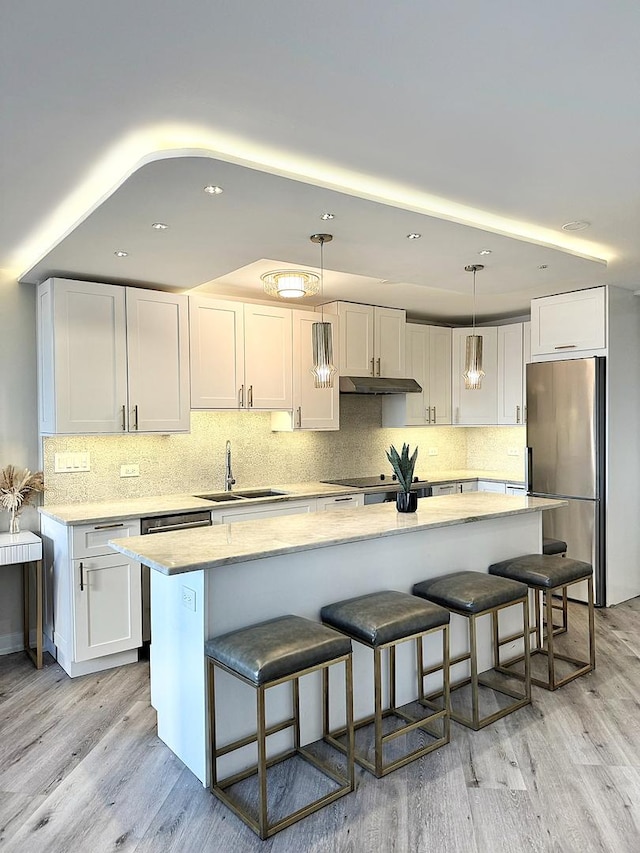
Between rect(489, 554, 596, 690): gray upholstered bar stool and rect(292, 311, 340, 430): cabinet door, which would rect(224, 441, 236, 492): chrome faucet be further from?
rect(489, 554, 596, 690): gray upholstered bar stool

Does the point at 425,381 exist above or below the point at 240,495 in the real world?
above

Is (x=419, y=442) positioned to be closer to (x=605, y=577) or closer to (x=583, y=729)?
(x=605, y=577)

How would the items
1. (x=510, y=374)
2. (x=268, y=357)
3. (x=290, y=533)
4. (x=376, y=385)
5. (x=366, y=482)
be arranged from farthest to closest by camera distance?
(x=510, y=374), (x=366, y=482), (x=376, y=385), (x=268, y=357), (x=290, y=533)

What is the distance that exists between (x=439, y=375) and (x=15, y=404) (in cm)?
389

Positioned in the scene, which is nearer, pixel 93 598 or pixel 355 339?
pixel 93 598

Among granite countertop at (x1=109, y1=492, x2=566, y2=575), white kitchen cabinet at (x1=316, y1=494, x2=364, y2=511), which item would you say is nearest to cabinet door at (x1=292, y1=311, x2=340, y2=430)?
white kitchen cabinet at (x1=316, y1=494, x2=364, y2=511)

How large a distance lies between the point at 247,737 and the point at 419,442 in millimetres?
4215

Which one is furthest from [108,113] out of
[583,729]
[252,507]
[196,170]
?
[583,729]

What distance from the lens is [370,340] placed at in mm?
5438

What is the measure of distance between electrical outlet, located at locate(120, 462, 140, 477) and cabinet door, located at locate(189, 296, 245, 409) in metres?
0.62

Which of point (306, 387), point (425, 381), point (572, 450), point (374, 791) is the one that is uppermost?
point (425, 381)

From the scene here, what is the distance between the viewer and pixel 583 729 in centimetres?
289

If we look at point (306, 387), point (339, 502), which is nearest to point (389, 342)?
point (306, 387)

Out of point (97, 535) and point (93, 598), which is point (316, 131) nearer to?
point (97, 535)
